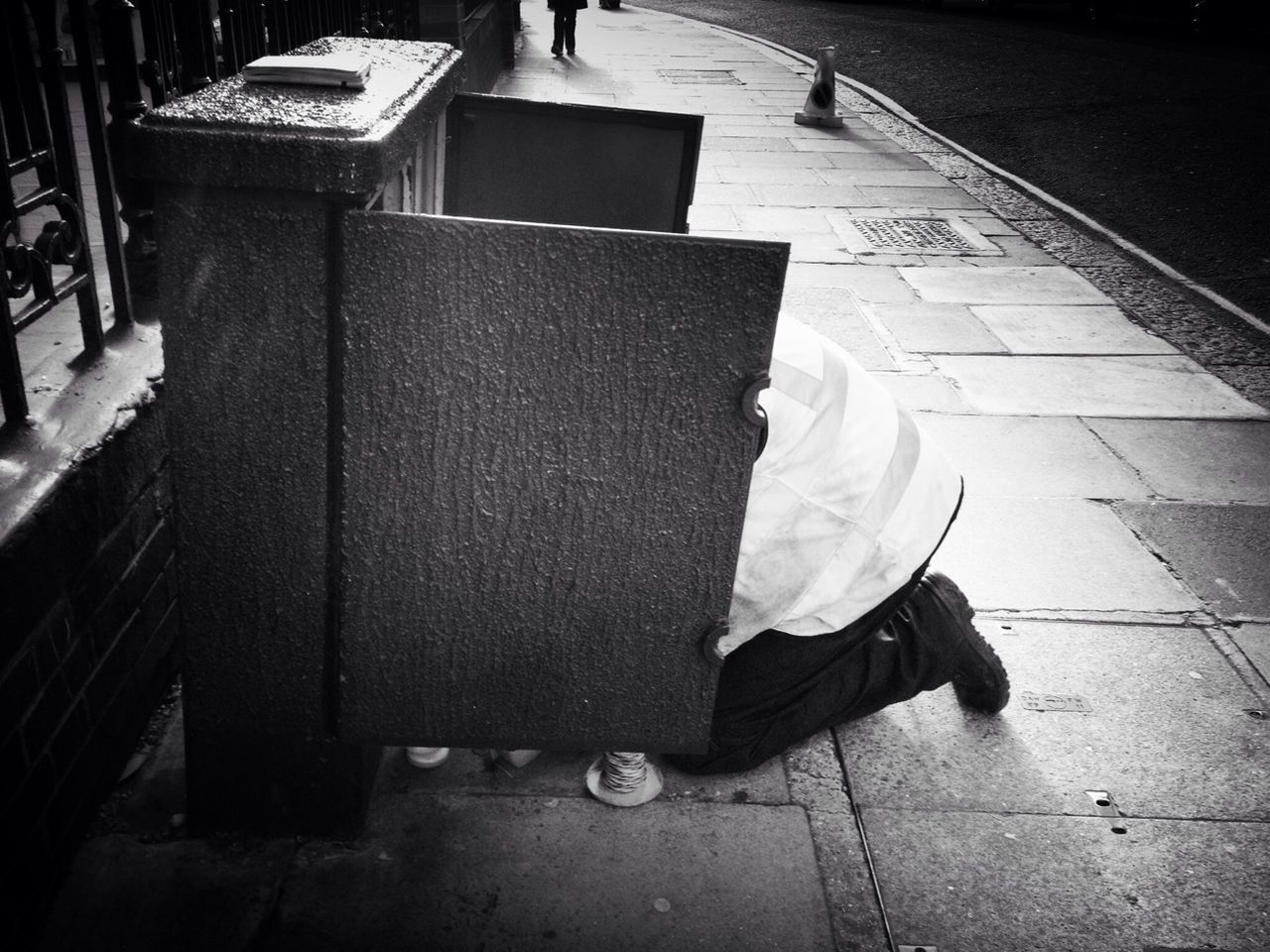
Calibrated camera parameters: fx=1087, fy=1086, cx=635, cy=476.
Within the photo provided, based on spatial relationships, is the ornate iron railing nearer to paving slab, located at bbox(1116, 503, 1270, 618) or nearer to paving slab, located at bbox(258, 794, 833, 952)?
paving slab, located at bbox(258, 794, 833, 952)

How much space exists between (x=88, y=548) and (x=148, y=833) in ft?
2.07

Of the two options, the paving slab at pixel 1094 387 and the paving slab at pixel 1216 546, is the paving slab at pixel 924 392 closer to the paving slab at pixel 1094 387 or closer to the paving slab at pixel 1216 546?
the paving slab at pixel 1094 387

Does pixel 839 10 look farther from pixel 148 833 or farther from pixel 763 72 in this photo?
pixel 148 833

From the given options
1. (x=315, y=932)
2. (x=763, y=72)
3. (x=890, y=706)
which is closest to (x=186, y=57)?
(x=315, y=932)

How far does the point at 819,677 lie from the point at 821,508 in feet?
1.59

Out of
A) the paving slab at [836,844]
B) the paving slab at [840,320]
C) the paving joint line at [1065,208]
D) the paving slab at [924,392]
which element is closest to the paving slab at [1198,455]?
the paving slab at [924,392]

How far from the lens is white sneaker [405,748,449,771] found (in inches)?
97.7

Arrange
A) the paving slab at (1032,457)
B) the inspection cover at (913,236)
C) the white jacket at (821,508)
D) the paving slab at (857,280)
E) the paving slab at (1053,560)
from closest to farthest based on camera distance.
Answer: the white jacket at (821,508), the paving slab at (1053,560), the paving slab at (1032,457), the paving slab at (857,280), the inspection cover at (913,236)

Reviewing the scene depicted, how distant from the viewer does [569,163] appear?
9.25 feet

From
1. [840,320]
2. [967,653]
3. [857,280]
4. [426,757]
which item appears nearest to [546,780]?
[426,757]

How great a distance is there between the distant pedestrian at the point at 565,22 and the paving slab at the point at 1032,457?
1175 cm

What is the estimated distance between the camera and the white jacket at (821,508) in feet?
7.48

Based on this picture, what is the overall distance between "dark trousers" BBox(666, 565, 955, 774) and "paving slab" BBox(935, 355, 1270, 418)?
2.22m

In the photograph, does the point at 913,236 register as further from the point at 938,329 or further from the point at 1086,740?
the point at 1086,740
